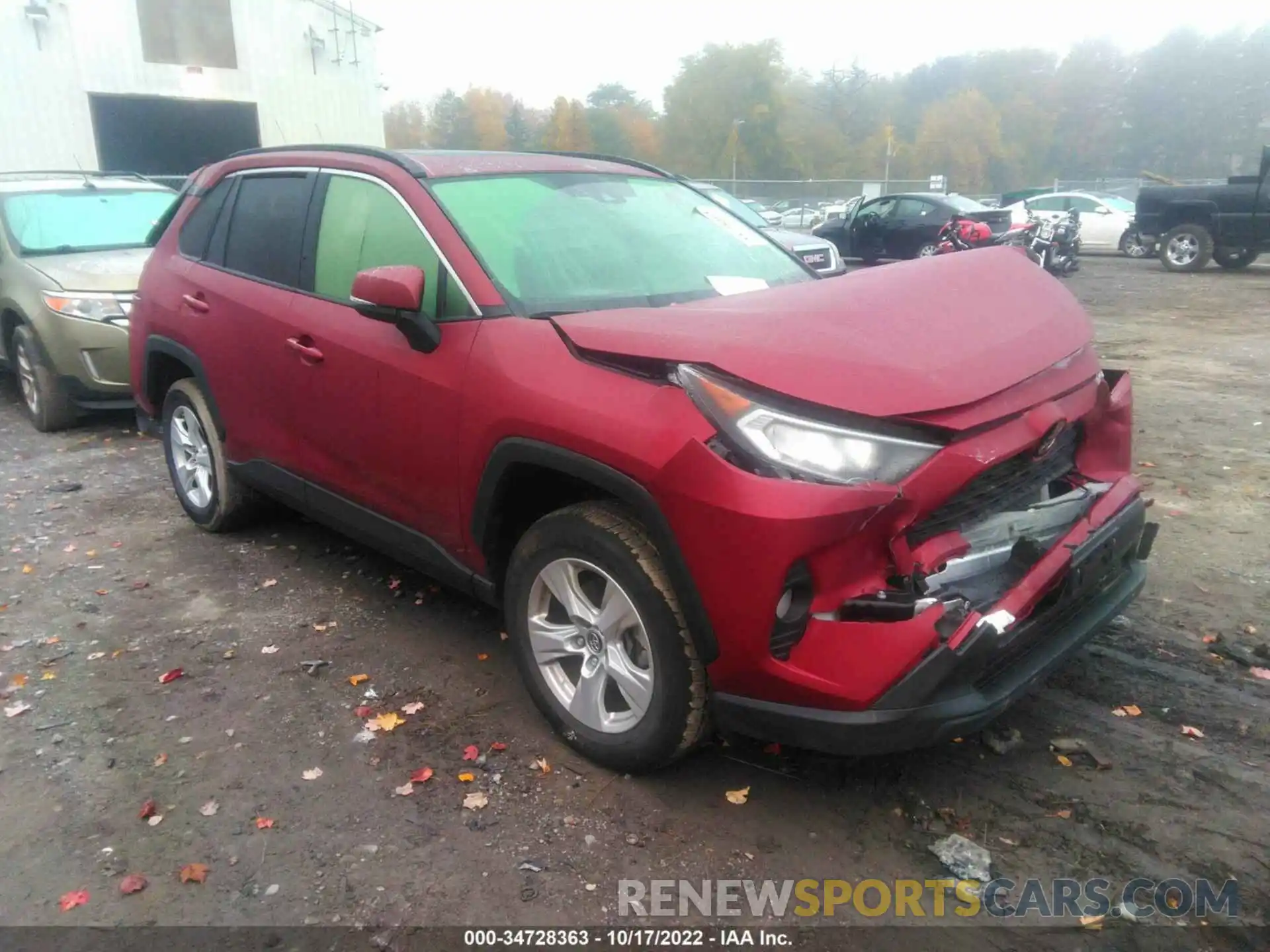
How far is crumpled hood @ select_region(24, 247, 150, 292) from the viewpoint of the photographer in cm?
710

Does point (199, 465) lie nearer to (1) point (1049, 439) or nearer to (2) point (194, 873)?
(2) point (194, 873)

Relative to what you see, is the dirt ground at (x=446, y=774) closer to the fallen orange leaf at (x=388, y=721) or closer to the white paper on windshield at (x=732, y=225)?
the fallen orange leaf at (x=388, y=721)

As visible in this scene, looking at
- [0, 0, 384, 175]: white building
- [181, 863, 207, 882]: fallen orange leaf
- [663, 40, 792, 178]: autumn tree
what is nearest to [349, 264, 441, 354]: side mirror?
[181, 863, 207, 882]: fallen orange leaf

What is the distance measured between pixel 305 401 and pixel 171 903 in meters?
1.97

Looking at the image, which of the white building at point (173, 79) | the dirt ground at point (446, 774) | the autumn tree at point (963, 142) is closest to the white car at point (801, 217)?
the white building at point (173, 79)

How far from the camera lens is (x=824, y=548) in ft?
7.75

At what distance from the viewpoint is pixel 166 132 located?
27.9m

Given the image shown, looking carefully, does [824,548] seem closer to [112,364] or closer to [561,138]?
[112,364]

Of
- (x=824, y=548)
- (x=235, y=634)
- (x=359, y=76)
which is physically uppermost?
(x=359, y=76)

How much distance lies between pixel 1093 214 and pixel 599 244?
23226mm

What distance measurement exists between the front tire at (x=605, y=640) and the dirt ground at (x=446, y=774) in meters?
0.19

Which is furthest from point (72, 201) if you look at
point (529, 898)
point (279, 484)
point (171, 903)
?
point (529, 898)

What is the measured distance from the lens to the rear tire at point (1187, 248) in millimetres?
17484

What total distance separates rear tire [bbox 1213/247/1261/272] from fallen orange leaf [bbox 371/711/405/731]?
61.4 feet
